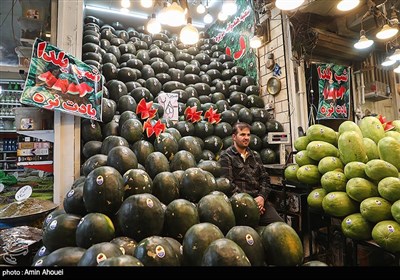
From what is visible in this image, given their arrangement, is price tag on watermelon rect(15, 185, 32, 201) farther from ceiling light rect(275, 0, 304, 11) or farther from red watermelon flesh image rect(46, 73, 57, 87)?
ceiling light rect(275, 0, 304, 11)

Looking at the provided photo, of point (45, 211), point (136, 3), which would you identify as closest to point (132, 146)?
point (45, 211)

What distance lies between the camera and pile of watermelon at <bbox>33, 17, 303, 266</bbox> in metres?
1.33

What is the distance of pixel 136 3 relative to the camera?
7.58 metres

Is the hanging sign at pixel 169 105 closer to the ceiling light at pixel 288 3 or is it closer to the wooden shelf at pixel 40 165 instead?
the wooden shelf at pixel 40 165

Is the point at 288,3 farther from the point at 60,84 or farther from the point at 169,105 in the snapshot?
the point at 60,84

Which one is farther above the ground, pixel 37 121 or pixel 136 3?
pixel 136 3

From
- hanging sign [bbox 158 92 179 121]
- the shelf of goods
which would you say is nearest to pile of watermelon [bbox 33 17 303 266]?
hanging sign [bbox 158 92 179 121]

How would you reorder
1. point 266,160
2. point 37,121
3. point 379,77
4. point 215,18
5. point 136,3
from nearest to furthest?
point 37,121
point 266,160
point 379,77
point 136,3
point 215,18

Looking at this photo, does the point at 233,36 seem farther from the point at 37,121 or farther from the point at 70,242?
the point at 70,242

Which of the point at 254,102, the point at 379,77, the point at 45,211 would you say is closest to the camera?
the point at 45,211

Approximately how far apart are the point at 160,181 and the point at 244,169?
1333 millimetres

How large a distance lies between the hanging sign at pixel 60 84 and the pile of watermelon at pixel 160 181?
1.07ft

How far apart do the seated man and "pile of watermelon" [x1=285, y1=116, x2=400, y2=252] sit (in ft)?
1.55

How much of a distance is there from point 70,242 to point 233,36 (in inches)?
265
